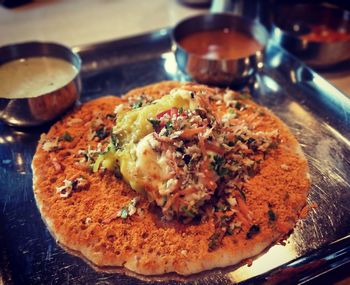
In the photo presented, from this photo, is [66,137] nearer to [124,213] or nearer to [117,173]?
[117,173]

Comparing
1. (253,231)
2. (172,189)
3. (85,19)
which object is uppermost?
(172,189)

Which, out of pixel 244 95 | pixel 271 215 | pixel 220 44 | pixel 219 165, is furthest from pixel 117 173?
pixel 220 44

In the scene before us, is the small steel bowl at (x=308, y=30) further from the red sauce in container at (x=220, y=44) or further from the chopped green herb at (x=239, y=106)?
the chopped green herb at (x=239, y=106)

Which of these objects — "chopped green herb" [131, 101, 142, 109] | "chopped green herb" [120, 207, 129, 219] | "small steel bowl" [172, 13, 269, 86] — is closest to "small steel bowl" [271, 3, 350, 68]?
"small steel bowl" [172, 13, 269, 86]

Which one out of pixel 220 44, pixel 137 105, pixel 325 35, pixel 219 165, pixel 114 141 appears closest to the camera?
pixel 219 165

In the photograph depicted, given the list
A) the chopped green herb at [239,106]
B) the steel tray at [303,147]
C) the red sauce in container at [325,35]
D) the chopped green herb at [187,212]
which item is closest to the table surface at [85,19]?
the steel tray at [303,147]

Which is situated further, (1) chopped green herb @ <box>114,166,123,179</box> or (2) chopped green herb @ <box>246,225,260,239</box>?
(1) chopped green herb @ <box>114,166,123,179</box>

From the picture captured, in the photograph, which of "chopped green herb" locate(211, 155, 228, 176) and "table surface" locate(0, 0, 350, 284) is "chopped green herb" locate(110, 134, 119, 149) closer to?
"chopped green herb" locate(211, 155, 228, 176)

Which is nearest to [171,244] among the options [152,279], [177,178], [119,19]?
[152,279]
